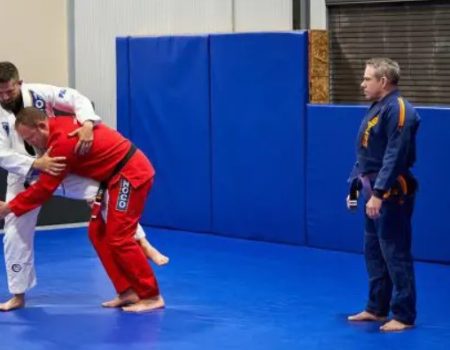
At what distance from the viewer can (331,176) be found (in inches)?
356

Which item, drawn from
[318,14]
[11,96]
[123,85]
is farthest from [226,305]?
[123,85]

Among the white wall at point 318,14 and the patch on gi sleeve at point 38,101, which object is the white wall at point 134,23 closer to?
the white wall at point 318,14

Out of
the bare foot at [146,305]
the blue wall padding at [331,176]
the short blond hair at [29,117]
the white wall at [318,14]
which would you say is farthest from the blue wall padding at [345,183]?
the short blond hair at [29,117]

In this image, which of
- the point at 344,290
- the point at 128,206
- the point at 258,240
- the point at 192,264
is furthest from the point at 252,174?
the point at 128,206

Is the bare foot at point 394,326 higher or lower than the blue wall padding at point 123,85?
lower

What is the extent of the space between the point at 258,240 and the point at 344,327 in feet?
10.6

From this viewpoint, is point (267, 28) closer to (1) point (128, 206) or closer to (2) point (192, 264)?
(2) point (192, 264)

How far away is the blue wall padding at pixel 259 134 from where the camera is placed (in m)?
9.27

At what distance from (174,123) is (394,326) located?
4409 millimetres

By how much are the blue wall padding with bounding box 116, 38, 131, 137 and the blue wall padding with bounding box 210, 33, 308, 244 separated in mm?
1167

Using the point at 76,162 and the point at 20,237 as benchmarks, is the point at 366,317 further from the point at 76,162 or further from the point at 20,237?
the point at 20,237

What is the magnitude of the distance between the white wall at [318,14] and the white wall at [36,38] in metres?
2.93

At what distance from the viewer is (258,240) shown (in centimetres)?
963

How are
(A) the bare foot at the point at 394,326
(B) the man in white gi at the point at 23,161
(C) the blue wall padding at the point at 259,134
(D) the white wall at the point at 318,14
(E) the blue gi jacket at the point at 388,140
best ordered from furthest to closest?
(D) the white wall at the point at 318,14
(C) the blue wall padding at the point at 259,134
(B) the man in white gi at the point at 23,161
(A) the bare foot at the point at 394,326
(E) the blue gi jacket at the point at 388,140
